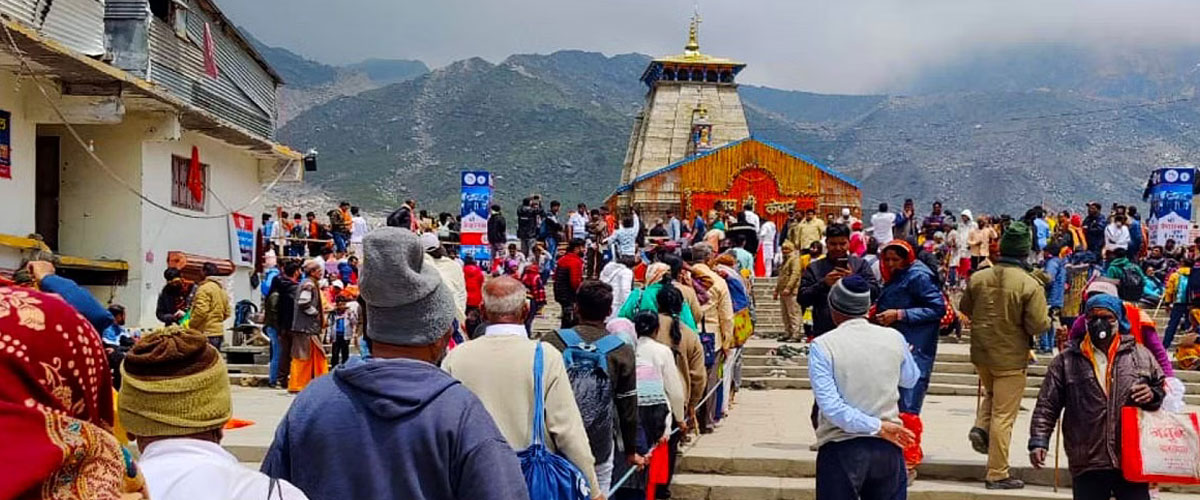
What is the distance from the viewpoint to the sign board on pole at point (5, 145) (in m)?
12.8

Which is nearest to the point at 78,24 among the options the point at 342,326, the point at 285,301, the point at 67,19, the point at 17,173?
the point at 67,19

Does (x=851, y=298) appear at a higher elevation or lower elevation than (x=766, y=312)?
higher

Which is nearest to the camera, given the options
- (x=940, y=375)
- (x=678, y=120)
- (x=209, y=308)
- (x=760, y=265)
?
(x=209, y=308)

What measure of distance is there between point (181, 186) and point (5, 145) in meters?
4.66

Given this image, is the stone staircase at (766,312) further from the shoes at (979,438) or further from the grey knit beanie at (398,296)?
the grey knit beanie at (398,296)

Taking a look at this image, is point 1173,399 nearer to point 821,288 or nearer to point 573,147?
point 821,288

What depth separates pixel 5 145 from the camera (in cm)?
1286

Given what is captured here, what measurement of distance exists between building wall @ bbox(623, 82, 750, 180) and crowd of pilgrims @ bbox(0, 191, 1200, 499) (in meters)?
38.3

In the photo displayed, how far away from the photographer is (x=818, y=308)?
8.55m

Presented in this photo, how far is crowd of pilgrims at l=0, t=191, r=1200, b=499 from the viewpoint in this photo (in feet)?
5.58

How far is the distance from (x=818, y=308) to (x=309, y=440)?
20.9 feet

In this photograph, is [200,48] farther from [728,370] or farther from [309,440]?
[309,440]

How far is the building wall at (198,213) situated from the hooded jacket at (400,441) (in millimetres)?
14623

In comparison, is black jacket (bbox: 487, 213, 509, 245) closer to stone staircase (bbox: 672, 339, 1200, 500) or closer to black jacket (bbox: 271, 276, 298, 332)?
black jacket (bbox: 271, 276, 298, 332)
